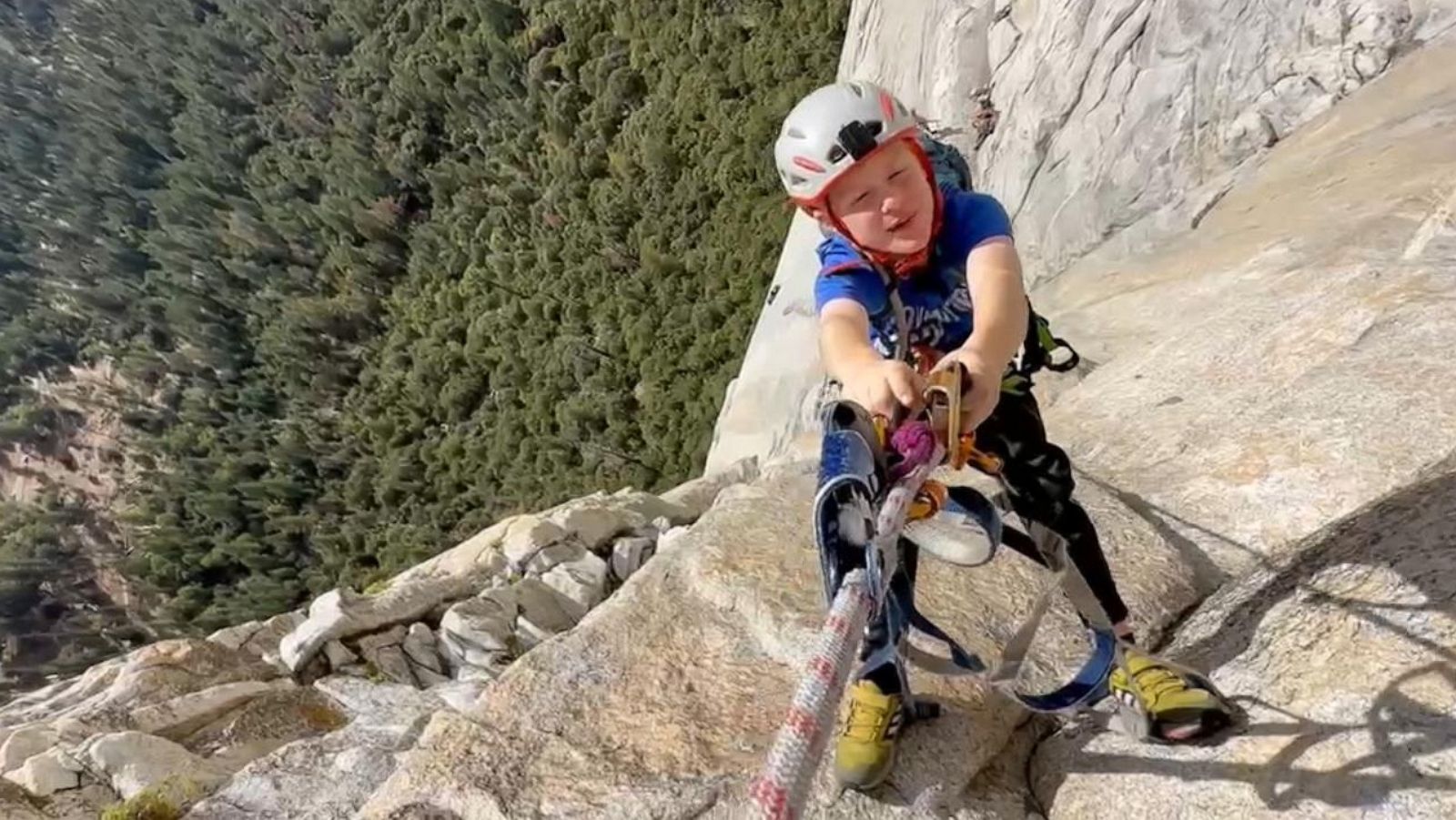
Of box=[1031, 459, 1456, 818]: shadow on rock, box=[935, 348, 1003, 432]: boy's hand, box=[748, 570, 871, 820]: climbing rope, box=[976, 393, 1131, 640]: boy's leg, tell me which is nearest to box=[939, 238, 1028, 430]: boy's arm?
box=[935, 348, 1003, 432]: boy's hand

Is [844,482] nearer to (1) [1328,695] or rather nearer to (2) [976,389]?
(2) [976,389]

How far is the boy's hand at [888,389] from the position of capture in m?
3.15

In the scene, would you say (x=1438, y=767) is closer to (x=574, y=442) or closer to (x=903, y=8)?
(x=903, y=8)

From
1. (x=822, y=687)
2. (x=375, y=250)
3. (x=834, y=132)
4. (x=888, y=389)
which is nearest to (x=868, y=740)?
(x=888, y=389)

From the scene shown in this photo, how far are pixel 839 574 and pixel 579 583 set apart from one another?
1194 cm

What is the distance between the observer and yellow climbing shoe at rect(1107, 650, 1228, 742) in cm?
379

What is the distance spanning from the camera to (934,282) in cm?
378

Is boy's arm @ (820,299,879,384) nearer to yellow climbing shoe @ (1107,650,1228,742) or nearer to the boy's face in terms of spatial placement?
the boy's face

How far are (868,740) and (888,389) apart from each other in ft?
4.95

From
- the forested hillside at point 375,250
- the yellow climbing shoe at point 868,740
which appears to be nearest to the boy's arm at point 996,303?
the yellow climbing shoe at point 868,740

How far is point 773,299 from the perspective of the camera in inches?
959

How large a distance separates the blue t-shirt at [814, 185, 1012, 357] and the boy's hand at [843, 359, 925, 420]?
418 mm

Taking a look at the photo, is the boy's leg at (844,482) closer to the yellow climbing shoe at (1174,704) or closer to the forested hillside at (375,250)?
the yellow climbing shoe at (1174,704)

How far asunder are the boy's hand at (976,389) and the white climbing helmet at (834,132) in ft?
2.53
